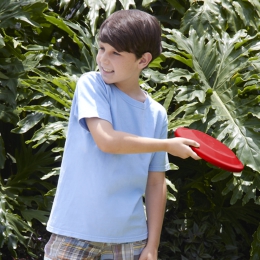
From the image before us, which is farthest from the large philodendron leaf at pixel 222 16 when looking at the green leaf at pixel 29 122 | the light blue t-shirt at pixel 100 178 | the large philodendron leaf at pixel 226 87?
the light blue t-shirt at pixel 100 178

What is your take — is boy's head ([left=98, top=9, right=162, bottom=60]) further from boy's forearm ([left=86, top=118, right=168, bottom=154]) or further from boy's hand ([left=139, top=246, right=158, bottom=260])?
boy's hand ([left=139, top=246, right=158, bottom=260])

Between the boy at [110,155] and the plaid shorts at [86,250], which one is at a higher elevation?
the boy at [110,155]

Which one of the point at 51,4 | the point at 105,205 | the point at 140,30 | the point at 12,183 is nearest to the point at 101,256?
the point at 105,205

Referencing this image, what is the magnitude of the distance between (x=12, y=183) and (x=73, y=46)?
114 cm

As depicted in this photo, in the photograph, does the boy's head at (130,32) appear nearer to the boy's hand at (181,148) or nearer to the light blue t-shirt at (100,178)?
the light blue t-shirt at (100,178)

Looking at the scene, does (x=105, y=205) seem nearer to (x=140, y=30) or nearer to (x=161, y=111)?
(x=161, y=111)

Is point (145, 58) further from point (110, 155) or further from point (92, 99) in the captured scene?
point (110, 155)

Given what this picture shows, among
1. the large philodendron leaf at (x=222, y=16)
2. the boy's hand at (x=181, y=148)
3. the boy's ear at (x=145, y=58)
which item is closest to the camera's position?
the boy's hand at (x=181, y=148)

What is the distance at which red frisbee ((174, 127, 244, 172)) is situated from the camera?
2080 millimetres

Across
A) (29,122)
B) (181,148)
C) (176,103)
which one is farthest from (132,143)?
(176,103)

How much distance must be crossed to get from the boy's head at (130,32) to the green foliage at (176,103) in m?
1.51

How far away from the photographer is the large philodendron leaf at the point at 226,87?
3.84 m

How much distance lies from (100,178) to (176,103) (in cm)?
234

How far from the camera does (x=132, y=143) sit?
205 cm
